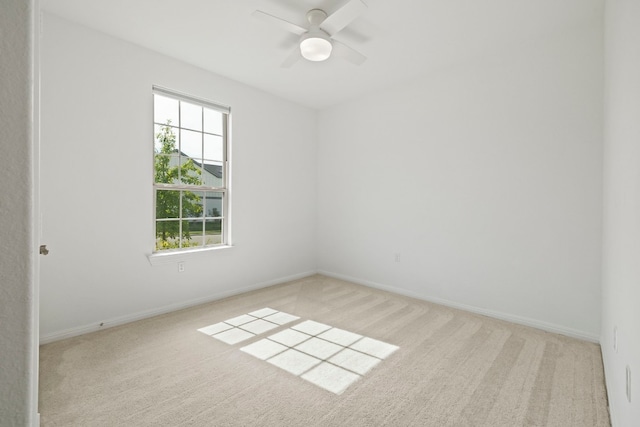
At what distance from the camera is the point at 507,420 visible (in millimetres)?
1699

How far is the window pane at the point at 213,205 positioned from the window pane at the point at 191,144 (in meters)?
0.47

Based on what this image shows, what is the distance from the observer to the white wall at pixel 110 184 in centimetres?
258

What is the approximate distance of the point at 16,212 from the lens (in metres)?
0.73

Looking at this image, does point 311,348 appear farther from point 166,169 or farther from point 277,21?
point 277,21

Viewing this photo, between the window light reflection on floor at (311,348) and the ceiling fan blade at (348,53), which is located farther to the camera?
the ceiling fan blade at (348,53)

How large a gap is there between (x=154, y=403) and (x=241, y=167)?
275 cm

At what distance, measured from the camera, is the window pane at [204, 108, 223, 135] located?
12.1ft

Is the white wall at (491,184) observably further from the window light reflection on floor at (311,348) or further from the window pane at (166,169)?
the window pane at (166,169)

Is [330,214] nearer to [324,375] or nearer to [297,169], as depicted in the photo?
[297,169]

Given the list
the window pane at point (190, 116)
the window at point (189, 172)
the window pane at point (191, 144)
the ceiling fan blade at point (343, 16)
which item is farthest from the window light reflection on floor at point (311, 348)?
the ceiling fan blade at point (343, 16)

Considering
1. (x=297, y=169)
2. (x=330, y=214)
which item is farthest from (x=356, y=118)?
(x=330, y=214)

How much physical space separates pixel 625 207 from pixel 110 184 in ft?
12.3

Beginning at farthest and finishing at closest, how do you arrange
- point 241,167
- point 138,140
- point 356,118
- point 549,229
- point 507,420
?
point 356,118, point 241,167, point 138,140, point 549,229, point 507,420

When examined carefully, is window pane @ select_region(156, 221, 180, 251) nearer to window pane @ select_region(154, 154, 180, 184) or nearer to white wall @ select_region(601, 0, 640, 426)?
window pane @ select_region(154, 154, 180, 184)
